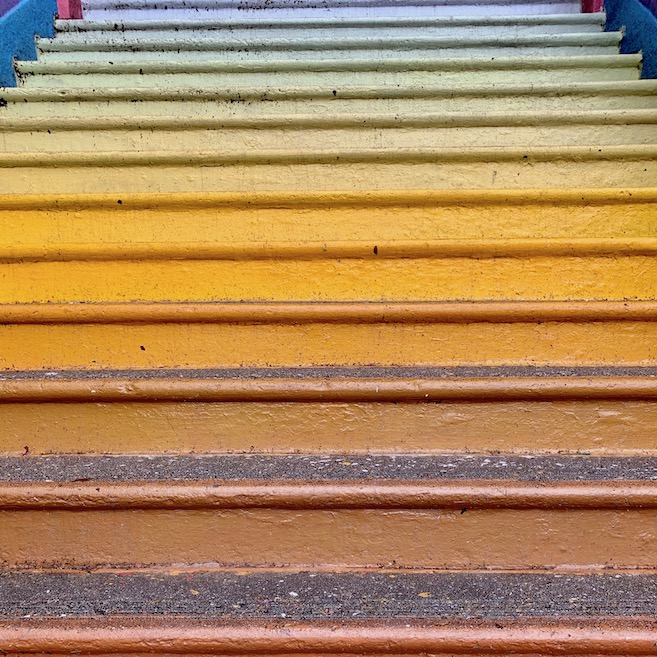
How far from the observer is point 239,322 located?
53.6 inches

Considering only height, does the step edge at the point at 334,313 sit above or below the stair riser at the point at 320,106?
below

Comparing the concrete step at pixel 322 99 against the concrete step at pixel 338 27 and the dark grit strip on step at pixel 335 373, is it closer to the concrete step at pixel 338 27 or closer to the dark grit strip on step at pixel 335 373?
the concrete step at pixel 338 27

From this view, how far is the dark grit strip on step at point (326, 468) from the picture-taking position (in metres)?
1.10

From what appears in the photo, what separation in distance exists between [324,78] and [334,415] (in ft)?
4.73

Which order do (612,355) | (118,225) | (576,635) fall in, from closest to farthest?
(576,635) < (612,355) < (118,225)

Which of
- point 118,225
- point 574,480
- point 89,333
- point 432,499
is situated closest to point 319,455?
point 432,499

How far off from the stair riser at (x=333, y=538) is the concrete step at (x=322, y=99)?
135cm

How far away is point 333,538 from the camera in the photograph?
1077mm

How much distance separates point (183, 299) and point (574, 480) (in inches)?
35.7

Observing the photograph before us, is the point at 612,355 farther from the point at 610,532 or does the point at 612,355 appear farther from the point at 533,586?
the point at 533,586

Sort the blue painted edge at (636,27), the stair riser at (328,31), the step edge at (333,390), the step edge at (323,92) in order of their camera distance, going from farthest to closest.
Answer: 1. the stair riser at (328,31)
2. the blue painted edge at (636,27)
3. the step edge at (323,92)
4. the step edge at (333,390)

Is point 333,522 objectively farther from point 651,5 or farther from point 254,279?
point 651,5

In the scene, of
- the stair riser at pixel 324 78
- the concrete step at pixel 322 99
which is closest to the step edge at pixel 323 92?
the concrete step at pixel 322 99

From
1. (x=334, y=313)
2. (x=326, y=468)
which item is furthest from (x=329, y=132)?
(x=326, y=468)
